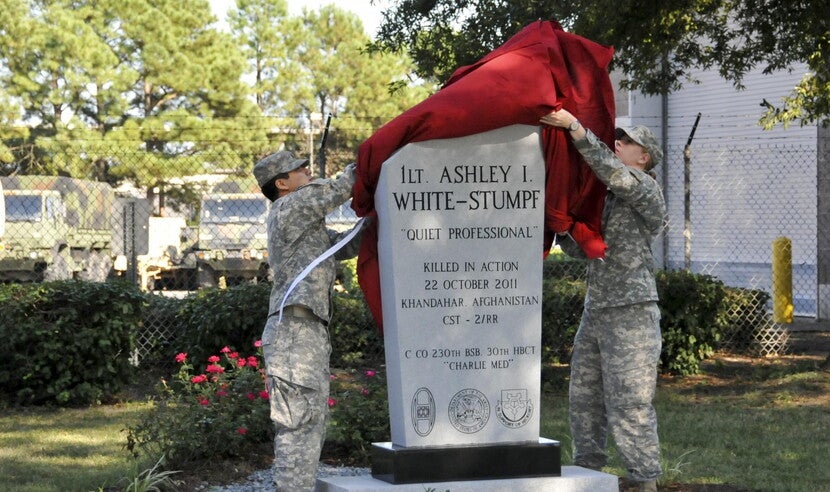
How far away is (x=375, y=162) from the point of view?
5426 millimetres

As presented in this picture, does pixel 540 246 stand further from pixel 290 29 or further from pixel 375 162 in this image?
pixel 290 29

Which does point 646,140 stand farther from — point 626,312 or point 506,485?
point 506,485

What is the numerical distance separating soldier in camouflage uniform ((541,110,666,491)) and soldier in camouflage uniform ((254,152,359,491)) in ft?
3.84

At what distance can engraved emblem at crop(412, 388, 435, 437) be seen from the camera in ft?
17.7

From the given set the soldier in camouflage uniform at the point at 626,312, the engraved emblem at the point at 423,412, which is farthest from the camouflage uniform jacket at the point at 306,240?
the soldier in camouflage uniform at the point at 626,312

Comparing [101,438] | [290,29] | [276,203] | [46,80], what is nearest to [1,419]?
[101,438]

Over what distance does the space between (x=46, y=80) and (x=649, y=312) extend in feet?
104

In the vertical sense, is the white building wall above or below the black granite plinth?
above

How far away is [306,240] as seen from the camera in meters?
5.62

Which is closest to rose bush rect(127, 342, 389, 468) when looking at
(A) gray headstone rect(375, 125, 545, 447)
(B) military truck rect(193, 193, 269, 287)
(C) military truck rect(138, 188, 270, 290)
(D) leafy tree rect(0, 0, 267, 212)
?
(A) gray headstone rect(375, 125, 545, 447)

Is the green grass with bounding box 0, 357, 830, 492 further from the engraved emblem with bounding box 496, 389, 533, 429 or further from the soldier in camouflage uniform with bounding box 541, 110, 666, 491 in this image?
the engraved emblem with bounding box 496, 389, 533, 429

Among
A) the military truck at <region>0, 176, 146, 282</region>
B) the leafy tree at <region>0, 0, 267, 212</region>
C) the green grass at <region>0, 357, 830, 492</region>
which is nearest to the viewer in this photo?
the green grass at <region>0, 357, 830, 492</region>

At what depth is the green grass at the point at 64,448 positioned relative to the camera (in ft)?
22.8

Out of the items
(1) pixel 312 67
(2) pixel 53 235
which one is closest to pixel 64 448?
(2) pixel 53 235
